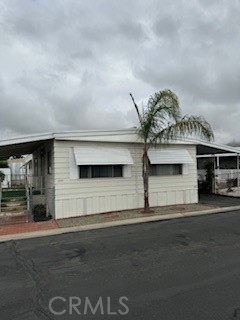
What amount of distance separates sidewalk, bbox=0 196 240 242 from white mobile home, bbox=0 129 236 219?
58 cm

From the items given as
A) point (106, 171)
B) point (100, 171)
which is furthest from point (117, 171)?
Result: point (100, 171)

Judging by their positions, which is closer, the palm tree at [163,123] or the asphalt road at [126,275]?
the asphalt road at [126,275]

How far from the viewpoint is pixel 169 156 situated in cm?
1325

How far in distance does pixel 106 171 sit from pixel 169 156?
2.91 meters

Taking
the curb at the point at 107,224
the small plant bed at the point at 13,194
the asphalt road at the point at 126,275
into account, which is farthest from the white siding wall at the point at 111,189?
the small plant bed at the point at 13,194

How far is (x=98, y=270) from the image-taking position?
556 centimetres

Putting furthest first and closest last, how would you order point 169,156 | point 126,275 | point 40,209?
point 169,156 < point 40,209 < point 126,275

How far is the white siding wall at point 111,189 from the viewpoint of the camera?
11.3m

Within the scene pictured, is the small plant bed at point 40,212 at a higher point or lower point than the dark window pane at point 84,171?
lower

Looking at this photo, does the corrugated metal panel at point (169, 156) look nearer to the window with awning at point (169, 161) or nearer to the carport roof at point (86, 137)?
the window with awning at point (169, 161)

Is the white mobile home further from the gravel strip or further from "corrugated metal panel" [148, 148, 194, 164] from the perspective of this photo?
the gravel strip

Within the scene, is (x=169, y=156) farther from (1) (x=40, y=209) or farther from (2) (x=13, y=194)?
(2) (x=13, y=194)

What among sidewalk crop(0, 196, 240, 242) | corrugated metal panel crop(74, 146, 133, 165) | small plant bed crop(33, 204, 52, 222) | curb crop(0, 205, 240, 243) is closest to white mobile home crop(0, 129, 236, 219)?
corrugated metal panel crop(74, 146, 133, 165)

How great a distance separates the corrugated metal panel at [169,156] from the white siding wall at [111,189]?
383 millimetres
